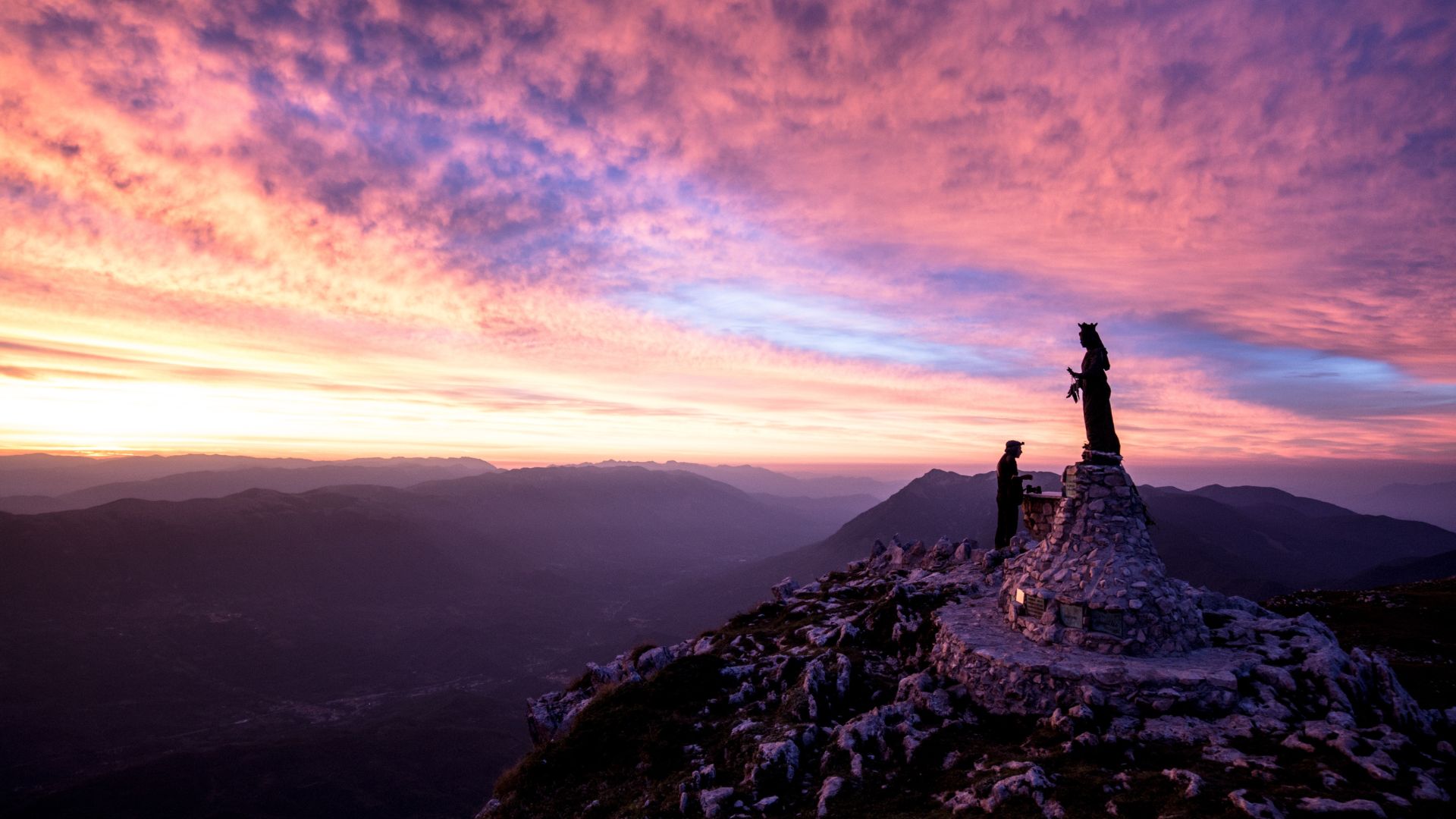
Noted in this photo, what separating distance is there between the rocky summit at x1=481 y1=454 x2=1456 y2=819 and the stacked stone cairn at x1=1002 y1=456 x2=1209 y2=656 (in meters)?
0.07

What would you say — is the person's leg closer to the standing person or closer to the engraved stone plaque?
the standing person

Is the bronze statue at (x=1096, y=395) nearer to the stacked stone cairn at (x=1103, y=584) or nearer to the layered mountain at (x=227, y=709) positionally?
the stacked stone cairn at (x=1103, y=584)

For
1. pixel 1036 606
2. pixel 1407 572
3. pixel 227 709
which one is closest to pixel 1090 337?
pixel 1036 606

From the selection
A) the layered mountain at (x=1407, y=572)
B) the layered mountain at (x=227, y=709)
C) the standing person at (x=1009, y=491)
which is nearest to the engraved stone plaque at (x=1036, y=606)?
the standing person at (x=1009, y=491)

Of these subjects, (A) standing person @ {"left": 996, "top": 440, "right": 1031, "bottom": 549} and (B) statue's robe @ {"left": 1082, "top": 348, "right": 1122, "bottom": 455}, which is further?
(A) standing person @ {"left": 996, "top": 440, "right": 1031, "bottom": 549}

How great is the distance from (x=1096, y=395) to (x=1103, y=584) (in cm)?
710

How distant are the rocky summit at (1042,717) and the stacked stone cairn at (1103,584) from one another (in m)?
0.07

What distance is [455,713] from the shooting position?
134m

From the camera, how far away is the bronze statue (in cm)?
2261

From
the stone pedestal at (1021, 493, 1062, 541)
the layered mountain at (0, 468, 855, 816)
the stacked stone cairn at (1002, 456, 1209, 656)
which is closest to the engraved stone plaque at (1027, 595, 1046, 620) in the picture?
the stacked stone cairn at (1002, 456, 1209, 656)

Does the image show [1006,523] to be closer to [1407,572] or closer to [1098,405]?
[1098,405]

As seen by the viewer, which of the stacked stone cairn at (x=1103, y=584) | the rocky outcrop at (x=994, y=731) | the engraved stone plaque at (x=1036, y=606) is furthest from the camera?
the engraved stone plaque at (x=1036, y=606)

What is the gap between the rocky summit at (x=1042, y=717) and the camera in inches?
531

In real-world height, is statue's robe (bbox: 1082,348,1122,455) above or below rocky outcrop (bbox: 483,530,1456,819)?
above
